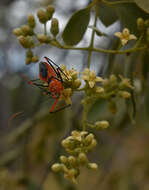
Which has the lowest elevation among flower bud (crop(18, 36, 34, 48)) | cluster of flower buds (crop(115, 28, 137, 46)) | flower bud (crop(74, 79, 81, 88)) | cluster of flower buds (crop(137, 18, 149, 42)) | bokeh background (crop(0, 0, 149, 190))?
bokeh background (crop(0, 0, 149, 190))

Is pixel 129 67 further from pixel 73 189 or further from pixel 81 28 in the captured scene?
pixel 73 189

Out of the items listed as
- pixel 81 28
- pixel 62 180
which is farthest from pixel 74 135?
pixel 62 180

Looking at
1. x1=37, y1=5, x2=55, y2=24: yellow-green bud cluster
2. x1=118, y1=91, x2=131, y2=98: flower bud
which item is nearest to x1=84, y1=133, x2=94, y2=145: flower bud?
x1=118, y1=91, x2=131, y2=98: flower bud

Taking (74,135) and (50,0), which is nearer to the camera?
(74,135)

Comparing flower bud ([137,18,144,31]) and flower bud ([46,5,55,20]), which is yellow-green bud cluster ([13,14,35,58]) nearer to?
flower bud ([46,5,55,20])

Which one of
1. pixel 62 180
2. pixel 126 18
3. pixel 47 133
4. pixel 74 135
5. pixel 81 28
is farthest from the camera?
pixel 47 133

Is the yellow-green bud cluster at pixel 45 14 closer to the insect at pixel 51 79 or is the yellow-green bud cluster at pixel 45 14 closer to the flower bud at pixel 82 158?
the insect at pixel 51 79
